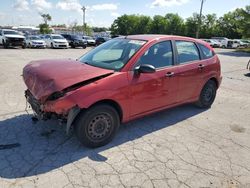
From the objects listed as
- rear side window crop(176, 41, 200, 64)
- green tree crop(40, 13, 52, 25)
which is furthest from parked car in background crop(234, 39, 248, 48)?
green tree crop(40, 13, 52, 25)

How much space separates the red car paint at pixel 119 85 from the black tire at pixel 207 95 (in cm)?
54

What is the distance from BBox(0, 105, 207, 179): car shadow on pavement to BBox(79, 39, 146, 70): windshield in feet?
4.12

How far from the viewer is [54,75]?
3.46 m

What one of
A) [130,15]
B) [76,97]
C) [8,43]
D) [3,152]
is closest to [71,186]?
[76,97]

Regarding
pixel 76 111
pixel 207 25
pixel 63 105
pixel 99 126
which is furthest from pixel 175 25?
pixel 63 105

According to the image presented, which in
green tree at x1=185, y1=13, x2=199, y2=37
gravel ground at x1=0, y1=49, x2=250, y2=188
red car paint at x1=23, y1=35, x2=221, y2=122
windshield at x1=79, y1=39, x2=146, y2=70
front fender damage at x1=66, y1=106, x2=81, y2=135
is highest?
green tree at x1=185, y1=13, x2=199, y2=37

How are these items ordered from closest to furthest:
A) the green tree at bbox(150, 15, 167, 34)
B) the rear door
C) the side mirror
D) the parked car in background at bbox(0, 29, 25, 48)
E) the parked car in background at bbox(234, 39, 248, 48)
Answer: the side mirror
the rear door
the parked car in background at bbox(0, 29, 25, 48)
the parked car in background at bbox(234, 39, 248, 48)
the green tree at bbox(150, 15, 167, 34)

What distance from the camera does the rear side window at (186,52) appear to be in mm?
4686

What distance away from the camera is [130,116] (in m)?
3.97

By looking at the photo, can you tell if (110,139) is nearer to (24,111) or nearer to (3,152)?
(3,152)

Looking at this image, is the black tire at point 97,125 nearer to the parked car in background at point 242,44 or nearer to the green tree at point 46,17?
the parked car in background at point 242,44

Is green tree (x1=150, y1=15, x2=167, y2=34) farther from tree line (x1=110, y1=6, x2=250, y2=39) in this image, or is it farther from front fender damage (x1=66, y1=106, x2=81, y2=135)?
front fender damage (x1=66, y1=106, x2=81, y2=135)

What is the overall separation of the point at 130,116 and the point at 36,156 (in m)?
1.57

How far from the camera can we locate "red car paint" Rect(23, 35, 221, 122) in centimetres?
326
